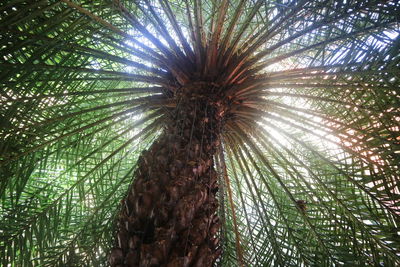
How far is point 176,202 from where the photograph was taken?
A: 2178mm

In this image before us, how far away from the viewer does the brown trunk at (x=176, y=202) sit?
Answer: 1.94m

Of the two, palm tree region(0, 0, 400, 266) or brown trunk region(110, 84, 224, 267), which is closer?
brown trunk region(110, 84, 224, 267)

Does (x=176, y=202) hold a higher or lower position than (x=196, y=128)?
lower

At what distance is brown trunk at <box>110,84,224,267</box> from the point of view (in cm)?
194

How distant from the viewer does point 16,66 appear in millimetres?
2504

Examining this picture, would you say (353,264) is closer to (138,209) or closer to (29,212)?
(138,209)

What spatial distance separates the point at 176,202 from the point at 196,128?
78 cm

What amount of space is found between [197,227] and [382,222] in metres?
1.92

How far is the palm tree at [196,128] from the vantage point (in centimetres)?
228

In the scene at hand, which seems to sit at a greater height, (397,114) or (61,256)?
(397,114)

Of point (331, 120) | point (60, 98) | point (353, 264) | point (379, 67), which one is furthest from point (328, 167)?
point (60, 98)

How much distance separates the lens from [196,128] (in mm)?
2754

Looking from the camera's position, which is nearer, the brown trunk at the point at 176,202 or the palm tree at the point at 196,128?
the brown trunk at the point at 176,202

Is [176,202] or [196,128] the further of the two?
[196,128]
